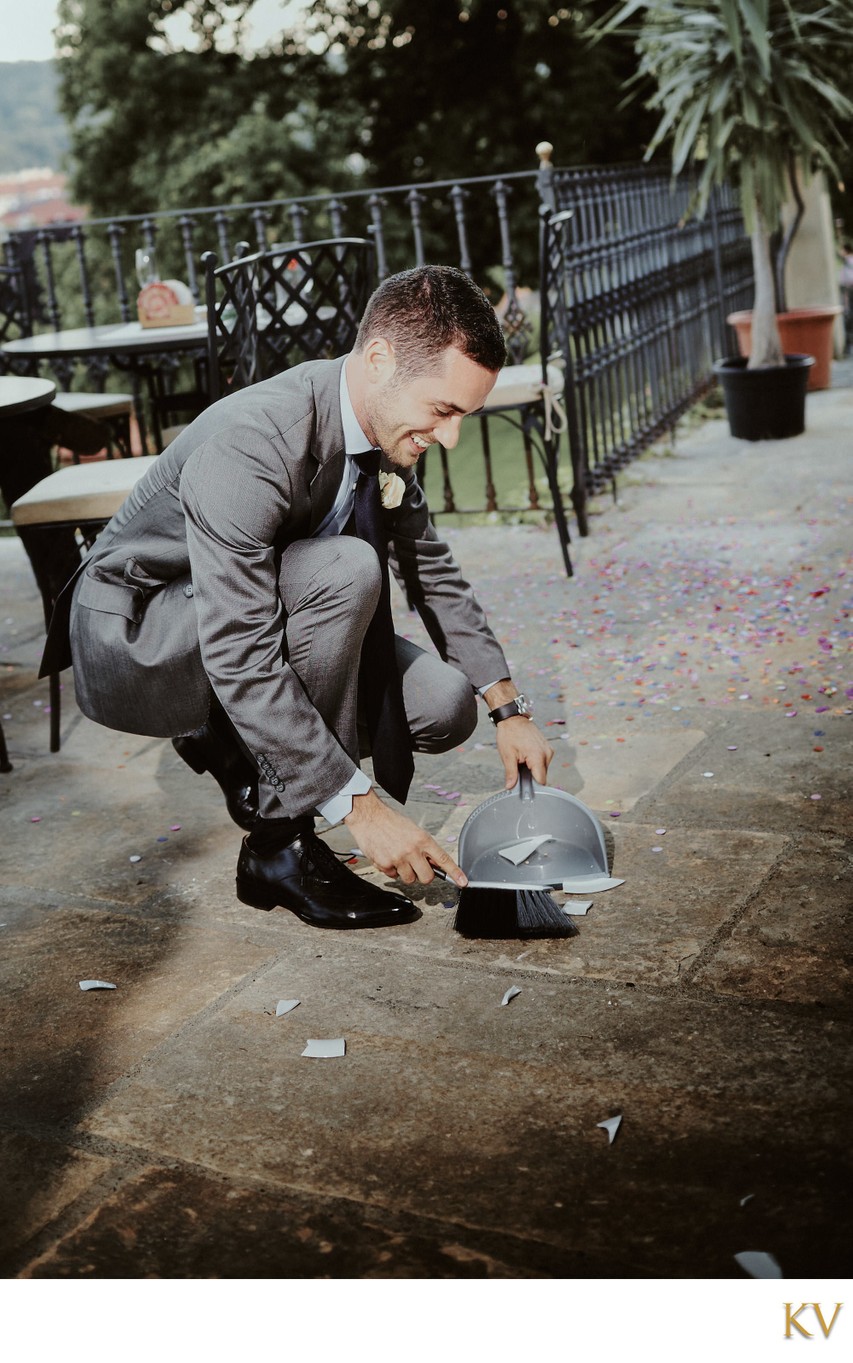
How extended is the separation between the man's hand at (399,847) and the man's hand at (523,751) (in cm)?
33

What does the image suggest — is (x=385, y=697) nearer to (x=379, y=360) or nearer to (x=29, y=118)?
(x=379, y=360)

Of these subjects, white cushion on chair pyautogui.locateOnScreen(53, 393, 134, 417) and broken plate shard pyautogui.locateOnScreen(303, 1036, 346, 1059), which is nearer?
broken plate shard pyautogui.locateOnScreen(303, 1036, 346, 1059)

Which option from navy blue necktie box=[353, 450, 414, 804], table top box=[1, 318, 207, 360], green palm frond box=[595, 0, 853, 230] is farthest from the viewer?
green palm frond box=[595, 0, 853, 230]

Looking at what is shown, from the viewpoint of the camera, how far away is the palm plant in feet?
18.4

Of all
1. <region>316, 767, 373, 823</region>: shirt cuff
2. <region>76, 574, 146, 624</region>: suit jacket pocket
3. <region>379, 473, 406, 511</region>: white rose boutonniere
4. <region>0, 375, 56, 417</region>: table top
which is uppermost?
<region>0, 375, 56, 417</region>: table top

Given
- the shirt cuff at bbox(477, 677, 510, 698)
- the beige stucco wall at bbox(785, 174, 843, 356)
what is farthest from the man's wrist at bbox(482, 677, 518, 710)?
the beige stucco wall at bbox(785, 174, 843, 356)

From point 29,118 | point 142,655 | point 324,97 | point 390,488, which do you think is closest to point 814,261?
point 390,488

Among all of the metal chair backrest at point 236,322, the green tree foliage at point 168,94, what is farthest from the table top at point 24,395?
the green tree foliage at point 168,94

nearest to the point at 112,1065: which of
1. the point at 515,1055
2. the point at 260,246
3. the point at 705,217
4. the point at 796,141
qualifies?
the point at 515,1055

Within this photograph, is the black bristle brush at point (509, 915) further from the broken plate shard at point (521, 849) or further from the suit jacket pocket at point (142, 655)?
the suit jacket pocket at point (142, 655)

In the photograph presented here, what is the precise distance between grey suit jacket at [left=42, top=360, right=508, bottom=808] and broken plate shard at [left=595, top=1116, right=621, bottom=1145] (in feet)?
1.99

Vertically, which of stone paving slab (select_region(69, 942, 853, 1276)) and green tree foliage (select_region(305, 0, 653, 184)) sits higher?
green tree foliage (select_region(305, 0, 653, 184))

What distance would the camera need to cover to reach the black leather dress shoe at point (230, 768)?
93.8 inches

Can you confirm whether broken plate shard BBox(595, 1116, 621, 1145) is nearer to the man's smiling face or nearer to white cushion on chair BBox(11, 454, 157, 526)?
the man's smiling face
